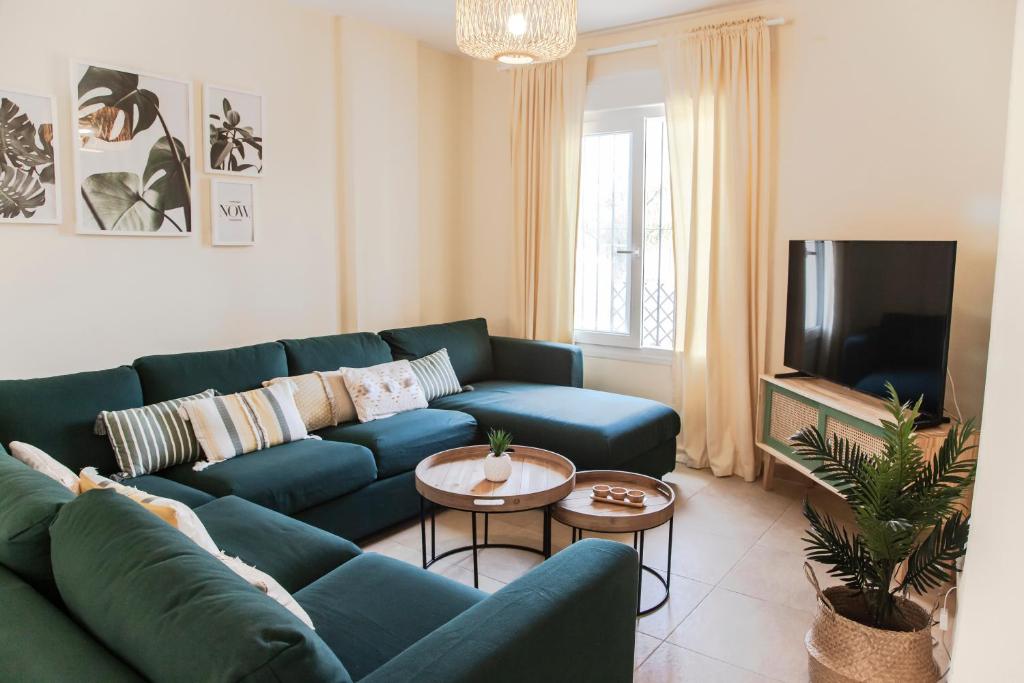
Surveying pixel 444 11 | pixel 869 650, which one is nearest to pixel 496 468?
pixel 869 650

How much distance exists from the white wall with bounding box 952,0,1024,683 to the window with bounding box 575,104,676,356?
2.97 meters

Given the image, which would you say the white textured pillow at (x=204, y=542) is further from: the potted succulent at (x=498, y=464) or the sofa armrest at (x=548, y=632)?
the potted succulent at (x=498, y=464)

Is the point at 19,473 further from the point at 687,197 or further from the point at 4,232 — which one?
the point at 687,197

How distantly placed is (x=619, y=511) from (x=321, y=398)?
1704 millimetres

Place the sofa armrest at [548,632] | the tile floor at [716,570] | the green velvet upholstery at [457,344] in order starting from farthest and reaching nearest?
the green velvet upholstery at [457,344] → the tile floor at [716,570] → the sofa armrest at [548,632]

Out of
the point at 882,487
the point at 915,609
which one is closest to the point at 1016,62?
the point at 882,487

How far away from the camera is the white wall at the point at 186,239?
3176 mm

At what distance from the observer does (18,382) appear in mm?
2850

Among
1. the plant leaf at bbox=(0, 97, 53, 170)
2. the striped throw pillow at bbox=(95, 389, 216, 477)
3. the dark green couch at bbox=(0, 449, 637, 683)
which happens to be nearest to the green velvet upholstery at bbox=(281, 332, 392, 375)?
the striped throw pillow at bbox=(95, 389, 216, 477)

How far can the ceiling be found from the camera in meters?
4.11

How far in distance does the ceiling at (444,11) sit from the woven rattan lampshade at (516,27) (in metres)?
1.24

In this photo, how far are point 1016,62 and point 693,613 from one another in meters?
2.02

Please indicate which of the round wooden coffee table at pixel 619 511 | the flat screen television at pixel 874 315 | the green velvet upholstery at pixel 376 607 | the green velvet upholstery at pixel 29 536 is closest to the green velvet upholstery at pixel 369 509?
the round wooden coffee table at pixel 619 511

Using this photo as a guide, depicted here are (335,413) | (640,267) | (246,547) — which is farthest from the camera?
(640,267)
